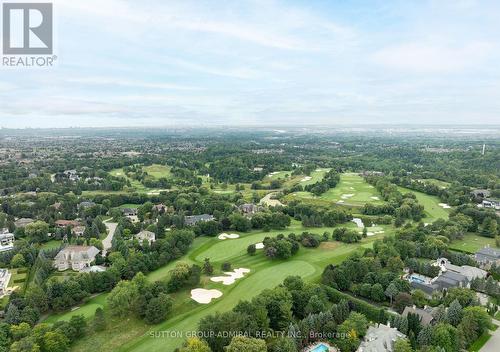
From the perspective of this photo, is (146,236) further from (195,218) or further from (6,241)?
(6,241)

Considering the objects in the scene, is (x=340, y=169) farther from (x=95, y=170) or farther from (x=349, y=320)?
(x=349, y=320)

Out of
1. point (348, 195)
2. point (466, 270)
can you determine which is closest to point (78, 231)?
point (466, 270)

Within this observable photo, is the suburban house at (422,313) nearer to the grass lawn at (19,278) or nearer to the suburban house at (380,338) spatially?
the suburban house at (380,338)

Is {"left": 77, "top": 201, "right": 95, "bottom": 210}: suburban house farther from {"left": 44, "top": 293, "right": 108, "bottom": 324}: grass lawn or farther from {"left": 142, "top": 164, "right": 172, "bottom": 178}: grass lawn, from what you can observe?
{"left": 44, "top": 293, "right": 108, "bottom": 324}: grass lawn

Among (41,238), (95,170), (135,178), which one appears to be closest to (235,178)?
(135,178)

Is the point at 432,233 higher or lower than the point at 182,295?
higher

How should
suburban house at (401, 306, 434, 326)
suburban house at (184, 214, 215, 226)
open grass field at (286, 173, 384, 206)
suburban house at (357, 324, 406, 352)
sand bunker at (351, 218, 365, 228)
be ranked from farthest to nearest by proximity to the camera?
open grass field at (286, 173, 384, 206), sand bunker at (351, 218, 365, 228), suburban house at (184, 214, 215, 226), suburban house at (401, 306, 434, 326), suburban house at (357, 324, 406, 352)

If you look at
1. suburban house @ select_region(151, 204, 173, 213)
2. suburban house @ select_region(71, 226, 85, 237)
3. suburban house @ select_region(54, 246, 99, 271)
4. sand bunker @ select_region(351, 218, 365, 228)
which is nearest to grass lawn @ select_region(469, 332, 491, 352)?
sand bunker @ select_region(351, 218, 365, 228)
